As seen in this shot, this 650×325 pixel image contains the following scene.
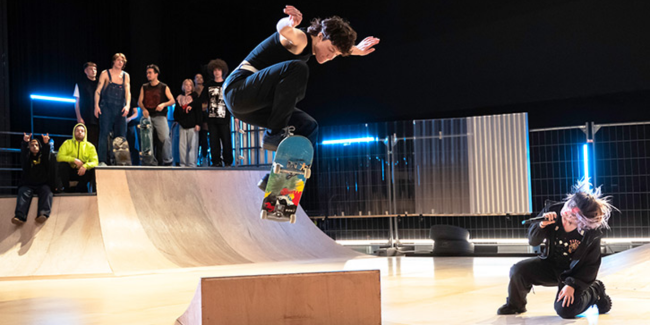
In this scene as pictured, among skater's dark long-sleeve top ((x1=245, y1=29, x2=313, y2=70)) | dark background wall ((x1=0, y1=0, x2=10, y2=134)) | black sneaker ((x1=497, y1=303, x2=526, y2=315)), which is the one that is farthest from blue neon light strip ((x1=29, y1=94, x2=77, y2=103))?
black sneaker ((x1=497, y1=303, x2=526, y2=315))

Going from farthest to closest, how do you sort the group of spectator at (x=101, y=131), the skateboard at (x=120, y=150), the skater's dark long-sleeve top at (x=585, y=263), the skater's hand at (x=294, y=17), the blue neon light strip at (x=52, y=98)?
the blue neon light strip at (x=52, y=98), the skateboard at (x=120, y=150), the group of spectator at (x=101, y=131), the skater's dark long-sleeve top at (x=585, y=263), the skater's hand at (x=294, y=17)

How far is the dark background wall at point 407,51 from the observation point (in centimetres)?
1067

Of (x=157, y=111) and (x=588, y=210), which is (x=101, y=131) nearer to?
(x=157, y=111)

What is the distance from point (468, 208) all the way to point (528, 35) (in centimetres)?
391

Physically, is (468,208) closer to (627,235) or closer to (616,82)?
(627,235)

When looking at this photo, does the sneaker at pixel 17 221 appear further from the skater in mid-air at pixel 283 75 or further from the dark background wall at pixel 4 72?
the skater in mid-air at pixel 283 75

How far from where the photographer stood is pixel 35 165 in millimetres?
8406

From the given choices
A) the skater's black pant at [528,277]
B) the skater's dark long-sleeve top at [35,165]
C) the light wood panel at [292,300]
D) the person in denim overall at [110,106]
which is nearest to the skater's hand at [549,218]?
the skater's black pant at [528,277]

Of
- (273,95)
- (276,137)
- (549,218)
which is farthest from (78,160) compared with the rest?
(549,218)

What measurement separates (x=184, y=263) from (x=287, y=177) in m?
4.88

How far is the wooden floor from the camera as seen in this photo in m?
4.52

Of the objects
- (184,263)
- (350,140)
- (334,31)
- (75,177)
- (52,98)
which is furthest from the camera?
(52,98)

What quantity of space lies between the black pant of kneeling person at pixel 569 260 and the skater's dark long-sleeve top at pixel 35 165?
653 cm

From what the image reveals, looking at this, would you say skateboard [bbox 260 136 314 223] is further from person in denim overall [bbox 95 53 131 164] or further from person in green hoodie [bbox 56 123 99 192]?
person in green hoodie [bbox 56 123 99 192]
